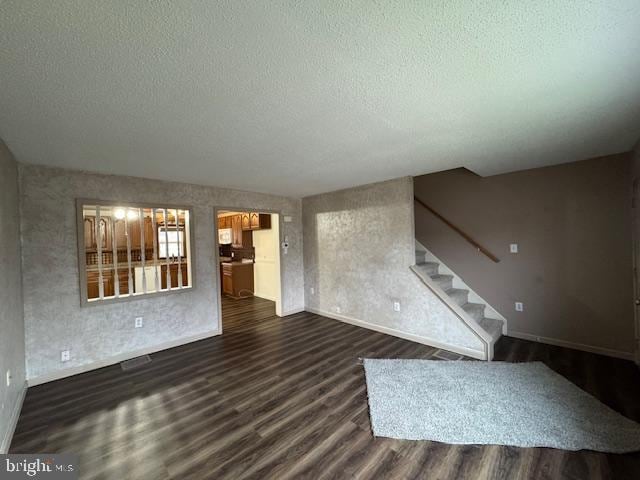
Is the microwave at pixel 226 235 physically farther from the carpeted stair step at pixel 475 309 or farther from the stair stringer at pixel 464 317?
the carpeted stair step at pixel 475 309

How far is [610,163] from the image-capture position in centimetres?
290

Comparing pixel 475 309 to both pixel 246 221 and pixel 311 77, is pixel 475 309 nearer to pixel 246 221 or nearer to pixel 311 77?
pixel 311 77

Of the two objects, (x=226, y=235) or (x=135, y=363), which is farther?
(x=226, y=235)

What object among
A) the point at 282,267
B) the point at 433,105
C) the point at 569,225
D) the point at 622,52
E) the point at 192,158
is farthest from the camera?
the point at 282,267

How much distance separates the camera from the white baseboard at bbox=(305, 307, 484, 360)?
308cm

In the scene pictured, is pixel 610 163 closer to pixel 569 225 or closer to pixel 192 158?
pixel 569 225

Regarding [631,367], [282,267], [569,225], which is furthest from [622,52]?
[282,267]

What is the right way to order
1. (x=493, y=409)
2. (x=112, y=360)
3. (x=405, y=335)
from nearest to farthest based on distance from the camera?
1. (x=493, y=409)
2. (x=112, y=360)
3. (x=405, y=335)

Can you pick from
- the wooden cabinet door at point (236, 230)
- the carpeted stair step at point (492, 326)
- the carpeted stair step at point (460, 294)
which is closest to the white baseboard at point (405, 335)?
the carpeted stair step at point (492, 326)

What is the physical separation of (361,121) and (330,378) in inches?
98.2

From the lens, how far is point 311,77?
1.34 m

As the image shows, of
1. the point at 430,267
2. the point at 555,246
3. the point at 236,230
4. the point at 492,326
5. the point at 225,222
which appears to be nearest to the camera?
the point at 555,246

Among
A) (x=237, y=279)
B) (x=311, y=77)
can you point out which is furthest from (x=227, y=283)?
(x=311, y=77)

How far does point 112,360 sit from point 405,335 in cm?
384
